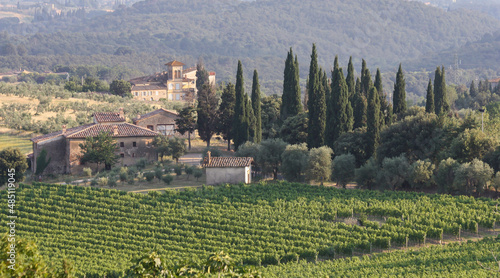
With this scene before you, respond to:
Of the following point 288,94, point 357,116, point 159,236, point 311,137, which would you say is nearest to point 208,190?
point 159,236

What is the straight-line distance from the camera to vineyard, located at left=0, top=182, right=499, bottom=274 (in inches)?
1330

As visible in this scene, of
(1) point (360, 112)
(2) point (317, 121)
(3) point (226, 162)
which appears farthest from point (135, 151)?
(1) point (360, 112)

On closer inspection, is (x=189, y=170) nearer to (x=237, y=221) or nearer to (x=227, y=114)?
(x=227, y=114)

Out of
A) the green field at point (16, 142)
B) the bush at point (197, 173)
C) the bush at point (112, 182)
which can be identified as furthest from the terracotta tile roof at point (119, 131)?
the bush at point (197, 173)

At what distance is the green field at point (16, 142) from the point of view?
62653 mm

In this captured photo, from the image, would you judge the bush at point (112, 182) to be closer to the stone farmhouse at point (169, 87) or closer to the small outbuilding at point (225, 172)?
the small outbuilding at point (225, 172)

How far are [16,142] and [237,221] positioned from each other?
116 feet

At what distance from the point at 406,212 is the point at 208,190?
13.7 m

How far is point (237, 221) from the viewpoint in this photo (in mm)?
38094

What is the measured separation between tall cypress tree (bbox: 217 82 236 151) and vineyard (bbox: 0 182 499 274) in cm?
1738

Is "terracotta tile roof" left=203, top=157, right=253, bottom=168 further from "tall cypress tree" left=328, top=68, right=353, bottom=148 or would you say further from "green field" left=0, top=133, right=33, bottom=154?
"green field" left=0, top=133, right=33, bottom=154

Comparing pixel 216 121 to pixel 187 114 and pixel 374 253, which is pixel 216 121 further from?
pixel 374 253

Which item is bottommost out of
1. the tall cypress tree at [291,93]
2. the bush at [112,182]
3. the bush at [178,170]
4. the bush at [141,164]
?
the bush at [112,182]

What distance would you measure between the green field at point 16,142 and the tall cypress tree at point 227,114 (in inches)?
704
